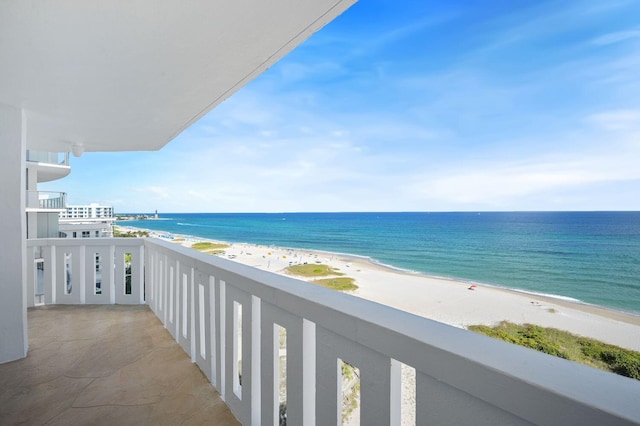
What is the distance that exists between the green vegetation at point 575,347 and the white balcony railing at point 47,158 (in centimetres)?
1367

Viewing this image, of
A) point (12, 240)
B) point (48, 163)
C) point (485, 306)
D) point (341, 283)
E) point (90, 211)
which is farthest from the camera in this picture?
point (90, 211)

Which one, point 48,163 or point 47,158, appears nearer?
point 48,163

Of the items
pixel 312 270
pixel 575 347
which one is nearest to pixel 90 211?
pixel 312 270

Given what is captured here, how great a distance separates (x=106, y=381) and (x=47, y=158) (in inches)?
478

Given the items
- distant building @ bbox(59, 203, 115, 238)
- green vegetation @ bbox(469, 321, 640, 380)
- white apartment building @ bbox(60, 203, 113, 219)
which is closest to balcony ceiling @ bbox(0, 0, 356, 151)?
green vegetation @ bbox(469, 321, 640, 380)

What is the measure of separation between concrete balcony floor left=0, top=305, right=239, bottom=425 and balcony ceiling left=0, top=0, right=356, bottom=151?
5.99 ft

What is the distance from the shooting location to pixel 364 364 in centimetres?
81

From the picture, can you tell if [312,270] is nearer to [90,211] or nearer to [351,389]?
[90,211]

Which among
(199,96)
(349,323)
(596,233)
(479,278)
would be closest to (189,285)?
→ (199,96)

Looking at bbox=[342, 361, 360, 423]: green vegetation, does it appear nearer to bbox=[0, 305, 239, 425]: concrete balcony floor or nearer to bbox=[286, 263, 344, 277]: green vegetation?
bbox=[0, 305, 239, 425]: concrete balcony floor

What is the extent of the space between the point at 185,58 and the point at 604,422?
2.07 meters

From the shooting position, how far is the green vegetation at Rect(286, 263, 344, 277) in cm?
1718

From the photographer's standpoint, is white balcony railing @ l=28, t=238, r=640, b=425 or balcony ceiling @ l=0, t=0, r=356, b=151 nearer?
white balcony railing @ l=28, t=238, r=640, b=425

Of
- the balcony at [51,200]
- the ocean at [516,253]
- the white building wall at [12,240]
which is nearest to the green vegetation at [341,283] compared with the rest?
the ocean at [516,253]
